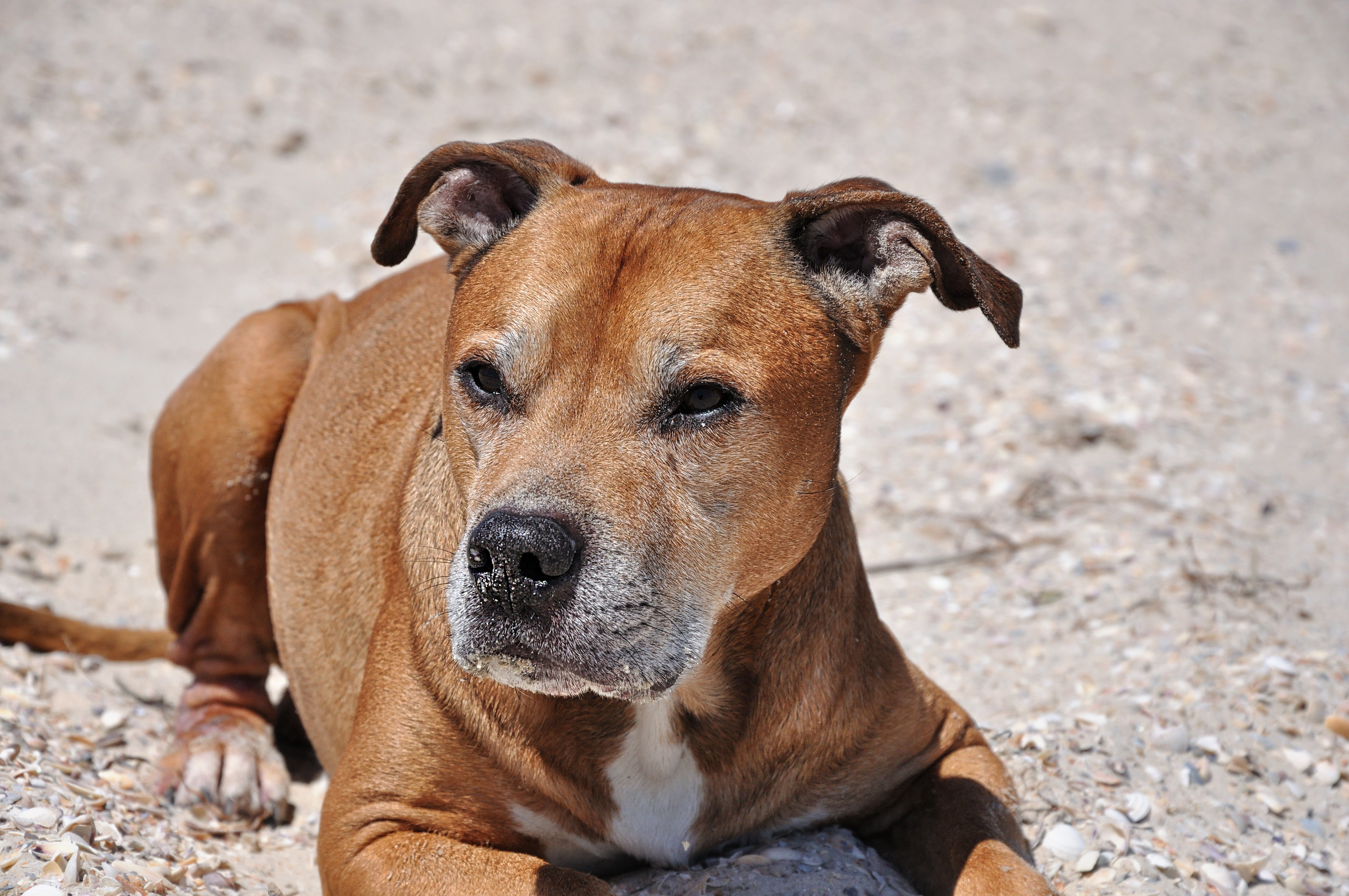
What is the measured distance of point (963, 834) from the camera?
3.50 m

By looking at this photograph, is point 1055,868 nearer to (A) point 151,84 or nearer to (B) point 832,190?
(B) point 832,190

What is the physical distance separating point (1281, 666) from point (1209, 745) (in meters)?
0.58

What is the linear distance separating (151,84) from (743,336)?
9172 millimetres

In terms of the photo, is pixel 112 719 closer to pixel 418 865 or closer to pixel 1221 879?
pixel 418 865

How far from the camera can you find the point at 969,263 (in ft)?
10.2

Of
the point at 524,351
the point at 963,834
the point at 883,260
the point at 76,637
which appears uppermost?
the point at 883,260

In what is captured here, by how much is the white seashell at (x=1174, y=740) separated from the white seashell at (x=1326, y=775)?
1.32 feet

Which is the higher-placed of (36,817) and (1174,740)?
(36,817)

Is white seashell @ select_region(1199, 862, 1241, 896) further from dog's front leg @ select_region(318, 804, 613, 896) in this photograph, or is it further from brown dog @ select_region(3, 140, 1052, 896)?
dog's front leg @ select_region(318, 804, 613, 896)

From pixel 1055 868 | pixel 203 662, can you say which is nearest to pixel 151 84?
pixel 203 662

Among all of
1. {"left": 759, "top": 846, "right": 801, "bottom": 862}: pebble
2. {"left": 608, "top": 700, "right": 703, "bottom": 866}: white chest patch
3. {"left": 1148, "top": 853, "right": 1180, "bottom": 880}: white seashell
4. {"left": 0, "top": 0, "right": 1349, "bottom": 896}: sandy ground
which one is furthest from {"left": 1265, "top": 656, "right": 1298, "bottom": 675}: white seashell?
{"left": 608, "top": 700, "right": 703, "bottom": 866}: white chest patch

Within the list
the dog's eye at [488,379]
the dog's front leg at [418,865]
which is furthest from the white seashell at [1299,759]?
the dog's eye at [488,379]

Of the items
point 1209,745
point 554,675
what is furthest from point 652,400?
point 1209,745

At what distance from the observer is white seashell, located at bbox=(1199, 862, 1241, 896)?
3.62 m
